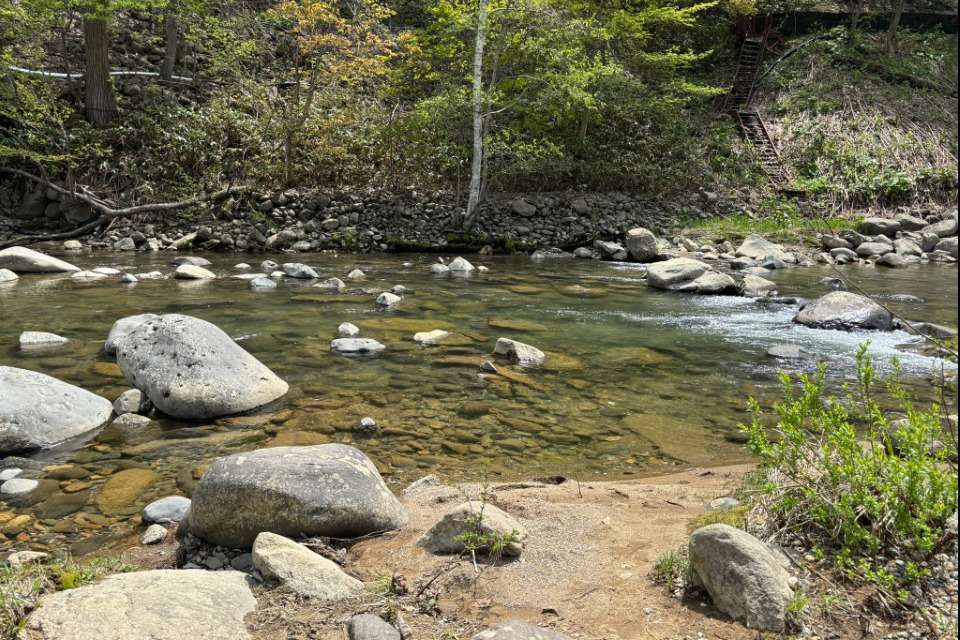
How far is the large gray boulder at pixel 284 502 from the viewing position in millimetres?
3084

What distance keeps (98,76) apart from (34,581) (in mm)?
17193

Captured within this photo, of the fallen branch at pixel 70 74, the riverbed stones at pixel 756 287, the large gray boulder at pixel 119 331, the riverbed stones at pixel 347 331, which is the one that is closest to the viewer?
the large gray boulder at pixel 119 331

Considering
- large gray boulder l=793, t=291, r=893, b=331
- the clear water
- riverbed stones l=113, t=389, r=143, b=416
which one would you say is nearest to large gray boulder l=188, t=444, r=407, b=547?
the clear water

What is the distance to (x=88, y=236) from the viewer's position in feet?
48.9

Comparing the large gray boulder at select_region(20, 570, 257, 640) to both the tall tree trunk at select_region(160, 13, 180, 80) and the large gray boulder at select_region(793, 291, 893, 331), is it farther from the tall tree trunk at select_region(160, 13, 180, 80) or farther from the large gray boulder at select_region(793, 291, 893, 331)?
the tall tree trunk at select_region(160, 13, 180, 80)

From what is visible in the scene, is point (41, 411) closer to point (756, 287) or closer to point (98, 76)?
point (756, 287)

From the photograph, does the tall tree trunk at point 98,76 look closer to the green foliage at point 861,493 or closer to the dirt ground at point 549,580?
the dirt ground at point 549,580

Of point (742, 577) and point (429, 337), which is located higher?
point (742, 577)

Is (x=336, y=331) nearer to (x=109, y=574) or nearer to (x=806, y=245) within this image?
(x=109, y=574)

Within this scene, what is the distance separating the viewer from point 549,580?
2662 millimetres

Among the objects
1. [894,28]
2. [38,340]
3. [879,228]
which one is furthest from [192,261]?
[894,28]

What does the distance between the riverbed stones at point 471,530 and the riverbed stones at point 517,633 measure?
586mm

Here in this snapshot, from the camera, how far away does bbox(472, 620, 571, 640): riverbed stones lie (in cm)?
212

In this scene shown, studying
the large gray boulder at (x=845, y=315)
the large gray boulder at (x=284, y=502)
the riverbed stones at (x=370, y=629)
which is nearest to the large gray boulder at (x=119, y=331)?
the large gray boulder at (x=284, y=502)
